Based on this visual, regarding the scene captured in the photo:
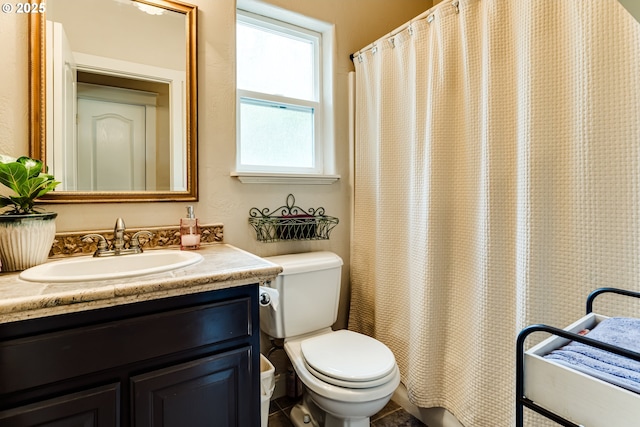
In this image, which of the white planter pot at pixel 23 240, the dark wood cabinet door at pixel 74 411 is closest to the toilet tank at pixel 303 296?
the dark wood cabinet door at pixel 74 411

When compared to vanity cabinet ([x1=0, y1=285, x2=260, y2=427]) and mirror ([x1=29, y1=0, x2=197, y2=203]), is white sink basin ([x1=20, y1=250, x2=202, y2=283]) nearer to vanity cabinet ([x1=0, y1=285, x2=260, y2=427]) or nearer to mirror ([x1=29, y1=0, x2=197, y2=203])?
vanity cabinet ([x1=0, y1=285, x2=260, y2=427])

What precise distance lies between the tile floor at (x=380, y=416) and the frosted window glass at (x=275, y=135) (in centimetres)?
132

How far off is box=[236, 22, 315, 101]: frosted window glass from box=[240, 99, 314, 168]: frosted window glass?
0.10m

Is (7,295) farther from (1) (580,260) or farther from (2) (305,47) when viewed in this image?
(2) (305,47)

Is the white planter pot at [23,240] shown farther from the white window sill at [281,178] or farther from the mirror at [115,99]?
the white window sill at [281,178]

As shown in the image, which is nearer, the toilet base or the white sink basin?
the white sink basin

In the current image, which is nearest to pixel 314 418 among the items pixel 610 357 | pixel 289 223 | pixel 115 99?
pixel 289 223

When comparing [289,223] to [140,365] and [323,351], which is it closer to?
[323,351]

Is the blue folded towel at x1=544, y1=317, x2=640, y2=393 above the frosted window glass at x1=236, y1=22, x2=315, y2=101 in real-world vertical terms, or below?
below

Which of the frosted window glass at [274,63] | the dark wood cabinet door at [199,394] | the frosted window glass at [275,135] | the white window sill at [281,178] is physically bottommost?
the dark wood cabinet door at [199,394]

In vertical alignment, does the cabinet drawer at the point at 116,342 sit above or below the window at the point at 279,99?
below

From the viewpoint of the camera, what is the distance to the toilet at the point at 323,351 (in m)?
1.19

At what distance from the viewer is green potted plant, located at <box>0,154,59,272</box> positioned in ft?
3.23

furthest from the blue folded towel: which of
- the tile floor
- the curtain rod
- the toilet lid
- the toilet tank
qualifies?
the curtain rod
